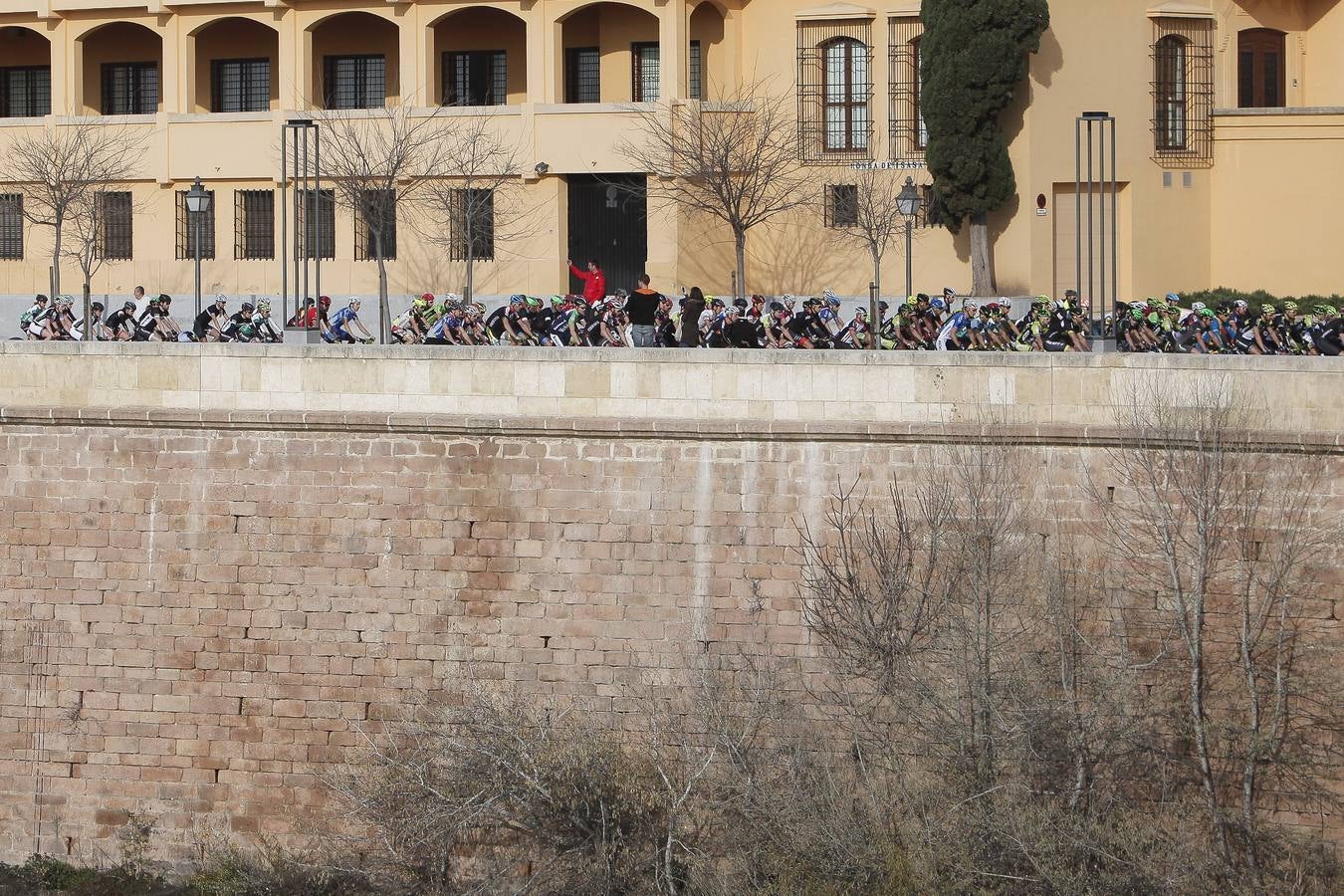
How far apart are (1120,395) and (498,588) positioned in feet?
21.7

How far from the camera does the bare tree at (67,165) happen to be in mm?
36438

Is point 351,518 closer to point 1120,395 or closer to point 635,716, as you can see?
point 635,716

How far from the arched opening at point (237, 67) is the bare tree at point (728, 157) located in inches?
343

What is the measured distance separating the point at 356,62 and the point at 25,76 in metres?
7.64

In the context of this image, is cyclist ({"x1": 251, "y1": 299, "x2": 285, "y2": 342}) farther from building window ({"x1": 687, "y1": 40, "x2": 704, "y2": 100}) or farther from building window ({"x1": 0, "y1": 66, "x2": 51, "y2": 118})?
building window ({"x1": 0, "y1": 66, "x2": 51, "y2": 118})

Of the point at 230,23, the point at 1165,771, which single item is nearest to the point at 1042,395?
the point at 1165,771

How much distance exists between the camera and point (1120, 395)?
64.5ft

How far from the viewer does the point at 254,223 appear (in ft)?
125

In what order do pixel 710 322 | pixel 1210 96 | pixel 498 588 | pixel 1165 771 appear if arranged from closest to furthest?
pixel 1165 771
pixel 498 588
pixel 710 322
pixel 1210 96

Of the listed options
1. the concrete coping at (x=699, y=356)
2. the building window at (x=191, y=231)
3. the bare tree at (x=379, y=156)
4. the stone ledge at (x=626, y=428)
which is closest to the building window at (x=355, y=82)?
the bare tree at (x=379, y=156)

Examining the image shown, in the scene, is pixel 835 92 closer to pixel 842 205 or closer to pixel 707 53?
pixel 842 205

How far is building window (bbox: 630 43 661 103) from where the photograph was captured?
3831 centimetres

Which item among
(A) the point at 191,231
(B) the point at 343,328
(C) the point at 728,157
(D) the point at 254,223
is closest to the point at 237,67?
(A) the point at 191,231

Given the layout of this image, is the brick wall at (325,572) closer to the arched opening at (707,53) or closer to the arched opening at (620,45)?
the arched opening at (707,53)
